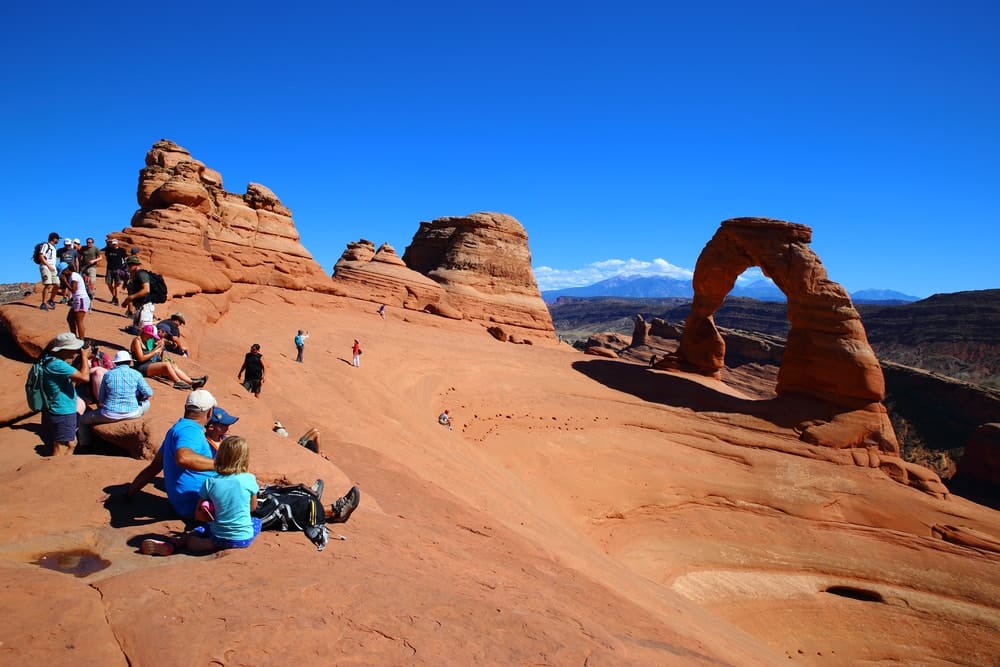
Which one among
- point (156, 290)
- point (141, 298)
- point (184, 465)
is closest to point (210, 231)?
point (156, 290)

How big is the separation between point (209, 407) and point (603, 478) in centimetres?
1143

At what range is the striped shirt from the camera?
590 centimetres

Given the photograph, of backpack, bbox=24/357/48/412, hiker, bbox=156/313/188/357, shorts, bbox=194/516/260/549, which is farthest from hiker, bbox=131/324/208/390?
shorts, bbox=194/516/260/549

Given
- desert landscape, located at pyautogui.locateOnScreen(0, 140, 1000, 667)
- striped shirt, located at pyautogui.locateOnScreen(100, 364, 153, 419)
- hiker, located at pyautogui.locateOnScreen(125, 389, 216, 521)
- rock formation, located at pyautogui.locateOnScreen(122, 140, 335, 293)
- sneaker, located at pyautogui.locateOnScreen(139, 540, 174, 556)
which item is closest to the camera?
desert landscape, located at pyautogui.locateOnScreen(0, 140, 1000, 667)

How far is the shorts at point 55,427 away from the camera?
580 centimetres

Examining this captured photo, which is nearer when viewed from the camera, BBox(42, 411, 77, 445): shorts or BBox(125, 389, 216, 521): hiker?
BBox(125, 389, 216, 521): hiker

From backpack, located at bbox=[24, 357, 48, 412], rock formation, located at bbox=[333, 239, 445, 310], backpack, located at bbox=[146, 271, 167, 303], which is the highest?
rock formation, located at bbox=[333, 239, 445, 310]

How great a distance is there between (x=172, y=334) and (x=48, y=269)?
3.02m

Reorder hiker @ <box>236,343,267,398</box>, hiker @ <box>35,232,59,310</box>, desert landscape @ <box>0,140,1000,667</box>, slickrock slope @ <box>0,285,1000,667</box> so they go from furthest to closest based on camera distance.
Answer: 1. hiker @ <box>35,232,59,310</box>
2. hiker @ <box>236,343,267,398</box>
3. desert landscape @ <box>0,140,1000,667</box>
4. slickrock slope @ <box>0,285,1000,667</box>

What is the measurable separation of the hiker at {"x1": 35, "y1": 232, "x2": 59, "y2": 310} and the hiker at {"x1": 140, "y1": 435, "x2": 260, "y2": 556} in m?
8.59

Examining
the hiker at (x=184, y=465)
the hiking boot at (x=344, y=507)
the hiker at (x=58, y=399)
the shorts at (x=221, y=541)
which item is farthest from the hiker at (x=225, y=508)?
the hiker at (x=58, y=399)

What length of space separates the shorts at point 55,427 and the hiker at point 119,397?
0.77ft

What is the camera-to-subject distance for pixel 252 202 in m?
25.7

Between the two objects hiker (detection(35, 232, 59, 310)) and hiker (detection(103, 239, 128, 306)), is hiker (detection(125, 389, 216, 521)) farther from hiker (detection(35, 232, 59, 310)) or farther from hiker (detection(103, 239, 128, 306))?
hiker (detection(103, 239, 128, 306))
